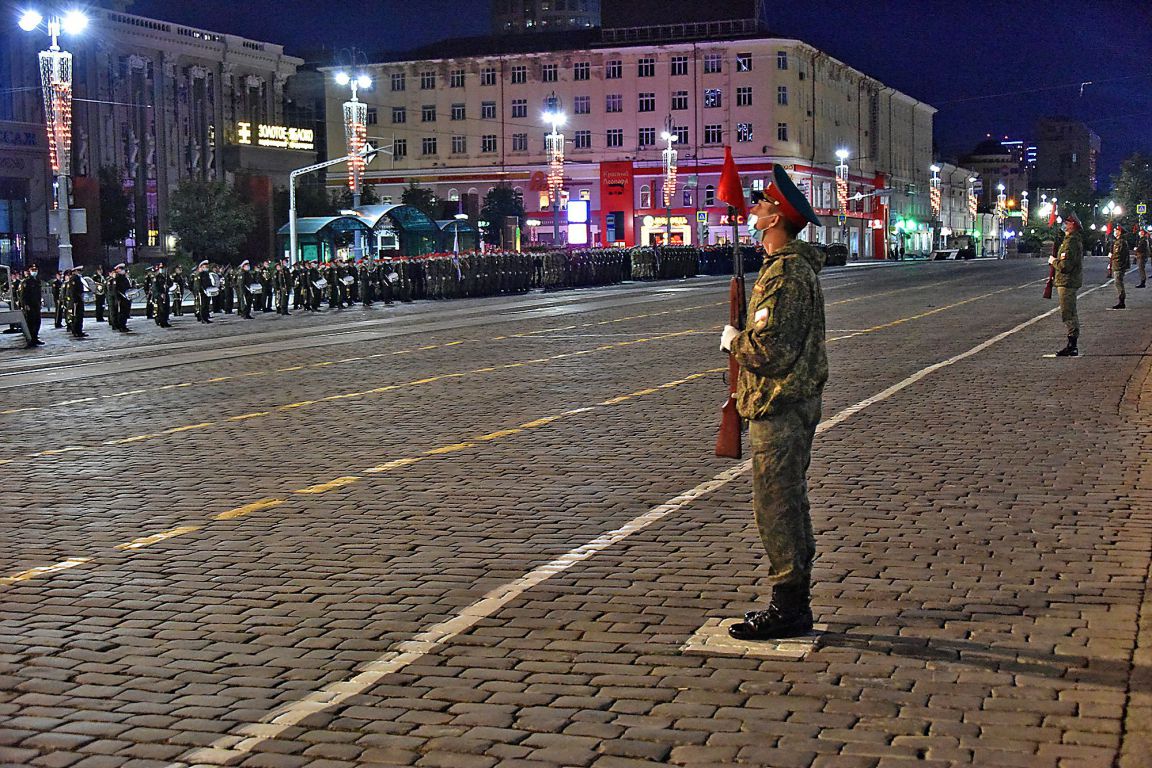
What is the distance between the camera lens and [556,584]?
7426mm

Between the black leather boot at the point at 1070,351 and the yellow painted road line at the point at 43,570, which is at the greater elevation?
the black leather boot at the point at 1070,351

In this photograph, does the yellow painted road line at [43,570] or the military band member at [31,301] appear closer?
the yellow painted road line at [43,570]

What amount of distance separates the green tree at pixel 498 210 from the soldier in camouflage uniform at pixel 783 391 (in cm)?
8554

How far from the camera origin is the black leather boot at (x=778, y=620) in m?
6.35

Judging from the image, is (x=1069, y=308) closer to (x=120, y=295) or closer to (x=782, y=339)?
(x=782, y=339)

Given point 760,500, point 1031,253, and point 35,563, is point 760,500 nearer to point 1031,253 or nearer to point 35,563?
point 35,563

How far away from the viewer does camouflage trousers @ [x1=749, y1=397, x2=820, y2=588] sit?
640cm

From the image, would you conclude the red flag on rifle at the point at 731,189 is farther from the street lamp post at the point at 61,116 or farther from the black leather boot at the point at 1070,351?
the street lamp post at the point at 61,116

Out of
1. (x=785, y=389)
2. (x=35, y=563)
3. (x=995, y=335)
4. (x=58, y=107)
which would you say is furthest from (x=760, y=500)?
(x=58, y=107)

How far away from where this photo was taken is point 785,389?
250 inches

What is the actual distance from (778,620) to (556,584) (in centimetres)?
140

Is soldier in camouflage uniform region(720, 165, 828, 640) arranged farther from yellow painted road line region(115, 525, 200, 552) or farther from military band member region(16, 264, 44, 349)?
military band member region(16, 264, 44, 349)

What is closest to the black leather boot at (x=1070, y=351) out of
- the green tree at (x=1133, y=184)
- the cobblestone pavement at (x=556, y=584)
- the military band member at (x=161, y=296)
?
the cobblestone pavement at (x=556, y=584)

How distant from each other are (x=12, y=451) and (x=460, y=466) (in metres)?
3.91
